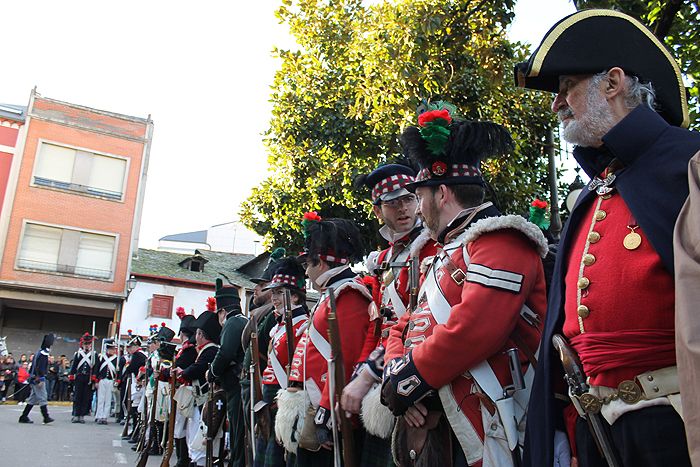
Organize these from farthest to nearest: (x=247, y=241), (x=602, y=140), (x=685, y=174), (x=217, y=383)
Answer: (x=247, y=241), (x=217, y=383), (x=602, y=140), (x=685, y=174)

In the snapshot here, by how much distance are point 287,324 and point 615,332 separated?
3.73 meters

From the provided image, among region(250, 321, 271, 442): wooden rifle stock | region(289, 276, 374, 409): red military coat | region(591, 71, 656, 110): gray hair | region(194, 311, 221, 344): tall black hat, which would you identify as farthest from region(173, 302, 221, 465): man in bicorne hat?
region(591, 71, 656, 110): gray hair

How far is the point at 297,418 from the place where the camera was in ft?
14.0

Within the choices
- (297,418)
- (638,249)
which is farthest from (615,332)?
(297,418)

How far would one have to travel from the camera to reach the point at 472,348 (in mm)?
2516

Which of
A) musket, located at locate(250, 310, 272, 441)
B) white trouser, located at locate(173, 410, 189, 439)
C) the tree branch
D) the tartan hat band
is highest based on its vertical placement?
the tree branch

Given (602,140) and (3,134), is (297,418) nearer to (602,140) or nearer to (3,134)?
(602,140)

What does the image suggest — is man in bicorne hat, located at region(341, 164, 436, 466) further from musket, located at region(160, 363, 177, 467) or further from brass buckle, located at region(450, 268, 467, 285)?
musket, located at region(160, 363, 177, 467)

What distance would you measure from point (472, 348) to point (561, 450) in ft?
1.67

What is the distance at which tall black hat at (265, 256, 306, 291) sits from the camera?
20.7 feet

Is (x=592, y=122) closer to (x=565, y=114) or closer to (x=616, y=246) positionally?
(x=565, y=114)

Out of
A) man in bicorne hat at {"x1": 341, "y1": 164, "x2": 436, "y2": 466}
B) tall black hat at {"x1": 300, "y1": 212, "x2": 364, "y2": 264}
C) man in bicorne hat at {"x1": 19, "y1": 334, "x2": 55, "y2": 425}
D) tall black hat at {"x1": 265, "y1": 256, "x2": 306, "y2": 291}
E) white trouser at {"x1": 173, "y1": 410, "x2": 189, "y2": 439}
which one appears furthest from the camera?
man in bicorne hat at {"x1": 19, "y1": 334, "x2": 55, "y2": 425}

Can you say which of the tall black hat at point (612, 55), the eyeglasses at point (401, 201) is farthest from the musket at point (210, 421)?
the tall black hat at point (612, 55)

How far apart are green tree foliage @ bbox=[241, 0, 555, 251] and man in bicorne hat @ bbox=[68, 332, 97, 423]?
9.67m
